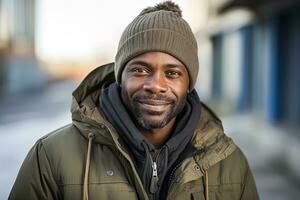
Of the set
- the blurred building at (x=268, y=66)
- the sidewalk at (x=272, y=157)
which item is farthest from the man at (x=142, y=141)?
the blurred building at (x=268, y=66)

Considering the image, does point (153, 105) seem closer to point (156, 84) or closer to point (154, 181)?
point (156, 84)

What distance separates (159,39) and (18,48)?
36.9m

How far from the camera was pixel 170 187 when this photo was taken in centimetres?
209

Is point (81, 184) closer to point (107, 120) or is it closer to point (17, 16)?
point (107, 120)

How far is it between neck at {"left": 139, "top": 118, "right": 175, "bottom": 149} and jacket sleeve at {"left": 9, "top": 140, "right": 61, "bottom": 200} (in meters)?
0.47

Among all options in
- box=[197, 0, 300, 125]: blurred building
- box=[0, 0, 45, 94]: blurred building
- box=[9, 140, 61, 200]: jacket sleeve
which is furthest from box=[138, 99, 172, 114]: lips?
box=[0, 0, 45, 94]: blurred building

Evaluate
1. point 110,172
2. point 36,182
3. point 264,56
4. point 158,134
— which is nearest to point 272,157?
point 264,56

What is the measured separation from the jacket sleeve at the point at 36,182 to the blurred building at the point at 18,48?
32.6 metres

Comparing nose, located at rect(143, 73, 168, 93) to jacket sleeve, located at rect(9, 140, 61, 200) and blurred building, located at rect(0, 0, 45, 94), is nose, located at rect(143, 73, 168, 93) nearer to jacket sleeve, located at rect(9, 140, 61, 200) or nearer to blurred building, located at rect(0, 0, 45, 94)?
jacket sleeve, located at rect(9, 140, 61, 200)

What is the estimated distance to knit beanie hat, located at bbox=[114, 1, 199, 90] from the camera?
7.02 feet

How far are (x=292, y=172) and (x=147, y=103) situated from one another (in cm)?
620

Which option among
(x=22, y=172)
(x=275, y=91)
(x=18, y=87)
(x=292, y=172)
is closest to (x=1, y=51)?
(x=18, y=87)

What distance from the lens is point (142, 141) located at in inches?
83.0

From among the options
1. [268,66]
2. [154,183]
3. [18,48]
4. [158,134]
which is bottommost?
[18,48]
